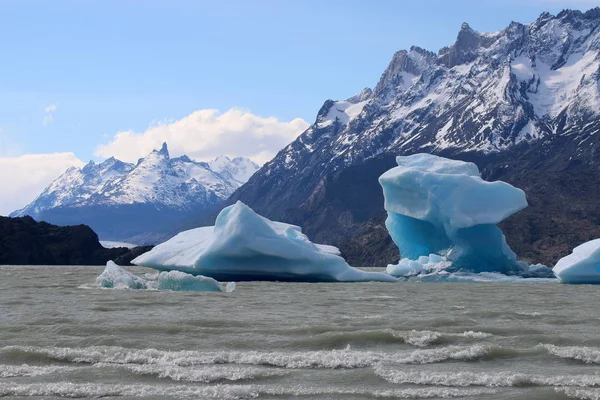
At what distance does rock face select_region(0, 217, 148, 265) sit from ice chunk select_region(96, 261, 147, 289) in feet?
195

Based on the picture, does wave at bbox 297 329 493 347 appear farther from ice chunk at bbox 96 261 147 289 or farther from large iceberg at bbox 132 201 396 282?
large iceberg at bbox 132 201 396 282

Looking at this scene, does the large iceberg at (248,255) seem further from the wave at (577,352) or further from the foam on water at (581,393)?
the foam on water at (581,393)

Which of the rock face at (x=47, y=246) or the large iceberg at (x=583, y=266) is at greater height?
the rock face at (x=47, y=246)

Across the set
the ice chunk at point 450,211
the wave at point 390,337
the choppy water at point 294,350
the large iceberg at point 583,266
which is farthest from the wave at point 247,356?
the ice chunk at point 450,211

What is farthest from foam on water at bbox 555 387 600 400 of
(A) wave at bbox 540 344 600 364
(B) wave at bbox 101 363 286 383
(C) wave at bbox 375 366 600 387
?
(B) wave at bbox 101 363 286 383

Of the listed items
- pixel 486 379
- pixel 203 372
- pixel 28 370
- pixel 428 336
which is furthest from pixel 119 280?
pixel 486 379

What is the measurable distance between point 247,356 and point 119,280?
20.3 metres

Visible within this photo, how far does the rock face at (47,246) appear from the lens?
92.6 meters

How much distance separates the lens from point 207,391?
12.6 meters

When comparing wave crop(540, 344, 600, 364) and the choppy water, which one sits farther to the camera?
wave crop(540, 344, 600, 364)

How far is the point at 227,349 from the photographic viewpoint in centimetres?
1645

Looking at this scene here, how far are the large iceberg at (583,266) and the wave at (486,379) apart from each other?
3202 centimetres

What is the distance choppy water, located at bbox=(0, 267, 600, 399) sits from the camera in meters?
12.9

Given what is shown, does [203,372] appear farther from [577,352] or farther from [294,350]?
[577,352]
